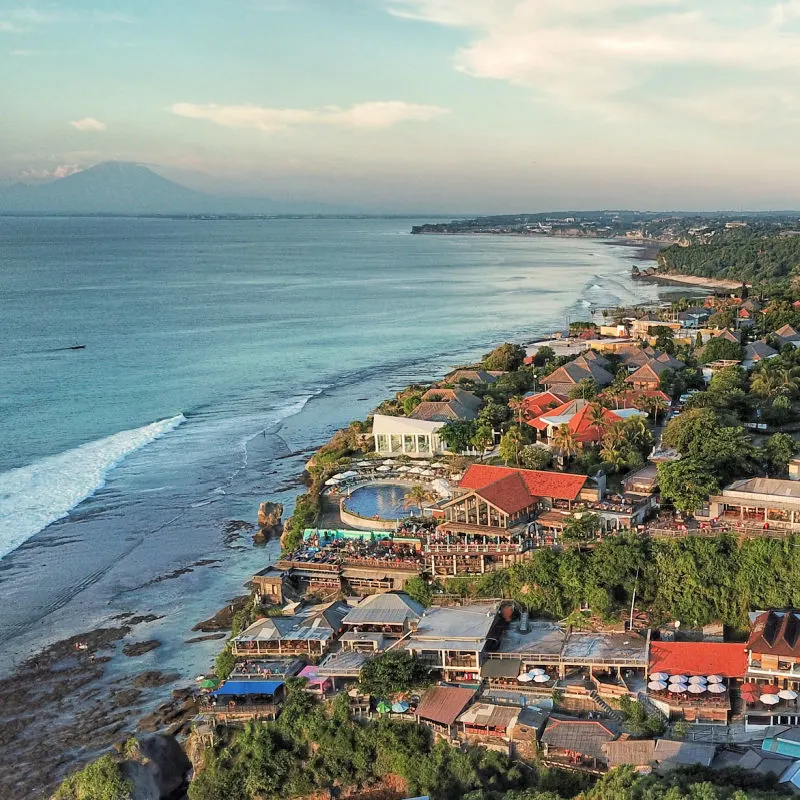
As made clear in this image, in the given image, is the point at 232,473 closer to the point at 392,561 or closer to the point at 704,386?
the point at 392,561

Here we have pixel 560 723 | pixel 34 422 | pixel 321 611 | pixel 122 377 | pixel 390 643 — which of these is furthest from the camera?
pixel 122 377

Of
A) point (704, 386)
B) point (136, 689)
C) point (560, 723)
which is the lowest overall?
point (136, 689)

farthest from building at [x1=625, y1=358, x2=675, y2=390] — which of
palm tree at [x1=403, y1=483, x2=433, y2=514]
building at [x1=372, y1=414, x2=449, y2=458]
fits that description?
palm tree at [x1=403, y1=483, x2=433, y2=514]

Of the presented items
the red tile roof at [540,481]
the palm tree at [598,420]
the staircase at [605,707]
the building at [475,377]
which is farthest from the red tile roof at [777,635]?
the building at [475,377]

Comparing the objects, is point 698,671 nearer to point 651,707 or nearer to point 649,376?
point 651,707

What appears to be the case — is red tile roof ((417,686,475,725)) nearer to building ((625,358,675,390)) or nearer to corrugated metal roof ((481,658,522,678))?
corrugated metal roof ((481,658,522,678))

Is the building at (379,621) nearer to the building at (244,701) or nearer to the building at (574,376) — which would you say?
the building at (244,701)

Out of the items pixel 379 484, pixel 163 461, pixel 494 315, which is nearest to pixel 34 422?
pixel 163 461
